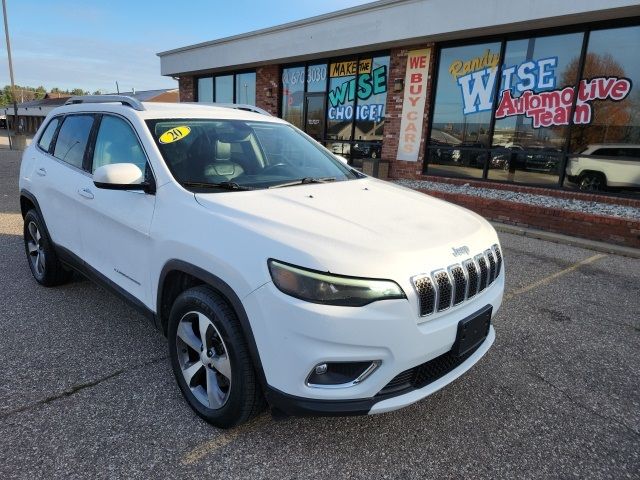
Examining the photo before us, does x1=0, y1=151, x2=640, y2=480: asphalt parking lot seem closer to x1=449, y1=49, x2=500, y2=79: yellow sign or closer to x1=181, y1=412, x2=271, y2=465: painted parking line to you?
x1=181, y1=412, x2=271, y2=465: painted parking line

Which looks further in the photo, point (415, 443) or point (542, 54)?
point (542, 54)

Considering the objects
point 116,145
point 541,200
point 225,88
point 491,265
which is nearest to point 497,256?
point 491,265

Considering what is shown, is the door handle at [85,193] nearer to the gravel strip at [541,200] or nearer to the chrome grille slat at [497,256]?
the chrome grille slat at [497,256]

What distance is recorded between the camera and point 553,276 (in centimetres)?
529

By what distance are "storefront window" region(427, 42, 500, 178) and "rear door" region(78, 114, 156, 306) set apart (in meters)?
8.63

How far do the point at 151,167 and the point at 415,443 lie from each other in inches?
85.7

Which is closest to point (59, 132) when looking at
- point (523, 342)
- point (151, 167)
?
point (151, 167)

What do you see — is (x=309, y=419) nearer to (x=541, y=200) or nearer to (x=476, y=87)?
(x=541, y=200)

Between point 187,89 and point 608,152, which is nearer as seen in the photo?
point 608,152

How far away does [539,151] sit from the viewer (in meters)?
9.30

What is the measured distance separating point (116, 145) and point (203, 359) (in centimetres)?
172

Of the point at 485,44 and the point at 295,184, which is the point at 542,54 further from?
the point at 295,184

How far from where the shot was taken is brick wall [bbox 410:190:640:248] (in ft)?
21.8

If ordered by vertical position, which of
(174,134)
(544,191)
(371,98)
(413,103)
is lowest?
(544,191)
